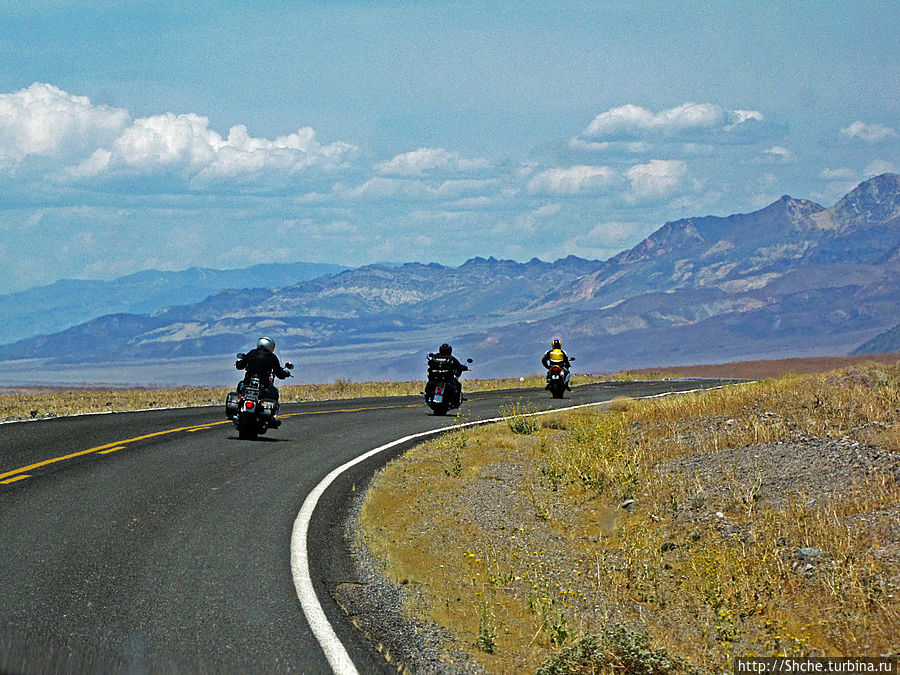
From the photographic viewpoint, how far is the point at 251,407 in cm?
1856

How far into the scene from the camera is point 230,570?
8719 mm

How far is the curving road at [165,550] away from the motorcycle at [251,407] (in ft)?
1.23

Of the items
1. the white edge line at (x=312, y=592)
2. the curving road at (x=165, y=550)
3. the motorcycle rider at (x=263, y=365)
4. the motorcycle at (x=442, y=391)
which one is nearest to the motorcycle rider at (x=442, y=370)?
the motorcycle at (x=442, y=391)

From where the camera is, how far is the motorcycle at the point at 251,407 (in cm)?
1856

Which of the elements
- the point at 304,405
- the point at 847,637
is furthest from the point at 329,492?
the point at 304,405

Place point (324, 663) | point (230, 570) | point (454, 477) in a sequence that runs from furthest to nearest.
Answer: point (454, 477), point (230, 570), point (324, 663)

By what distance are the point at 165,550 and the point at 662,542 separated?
5.09 m

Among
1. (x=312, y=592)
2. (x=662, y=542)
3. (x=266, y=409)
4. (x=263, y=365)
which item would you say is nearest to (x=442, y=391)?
(x=266, y=409)

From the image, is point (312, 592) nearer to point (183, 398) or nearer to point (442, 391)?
point (442, 391)

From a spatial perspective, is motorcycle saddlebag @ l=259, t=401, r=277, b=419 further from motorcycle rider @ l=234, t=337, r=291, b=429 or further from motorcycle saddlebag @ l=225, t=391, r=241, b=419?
motorcycle saddlebag @ l=225, t=391, r=241, b=419

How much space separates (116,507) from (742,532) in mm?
7149

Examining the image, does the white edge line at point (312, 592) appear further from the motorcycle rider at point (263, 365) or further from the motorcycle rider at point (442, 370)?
the motorcycle rider at point (442, 370)

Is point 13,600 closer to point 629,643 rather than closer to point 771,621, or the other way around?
point 629,643

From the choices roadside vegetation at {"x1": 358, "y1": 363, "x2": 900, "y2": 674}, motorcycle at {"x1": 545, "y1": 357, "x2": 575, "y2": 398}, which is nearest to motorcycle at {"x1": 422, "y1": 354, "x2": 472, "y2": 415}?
motorcycle at {"x1": 545, "y1": 357, "x2": 575, "y2": 398}
